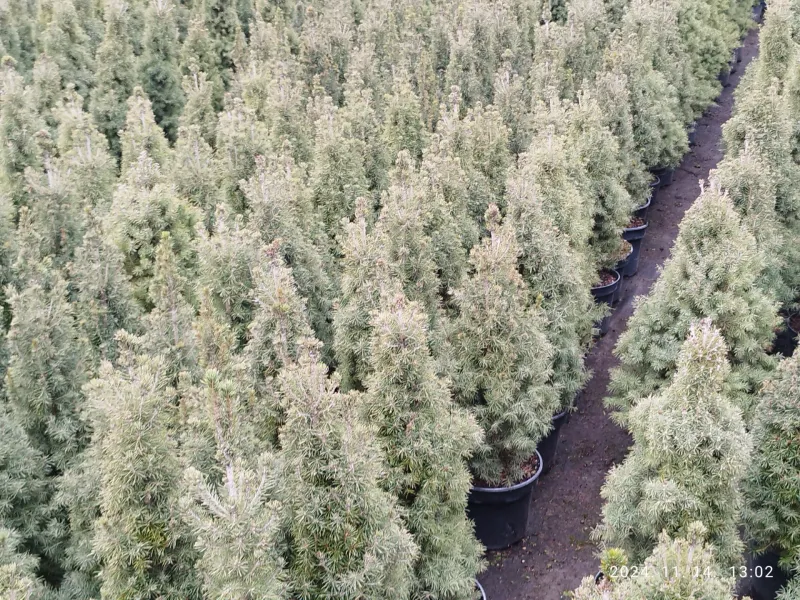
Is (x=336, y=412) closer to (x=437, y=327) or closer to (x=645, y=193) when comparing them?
(x=437, y=327)

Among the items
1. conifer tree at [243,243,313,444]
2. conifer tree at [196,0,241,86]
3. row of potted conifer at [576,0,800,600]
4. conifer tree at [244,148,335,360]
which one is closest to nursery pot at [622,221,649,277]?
row of potted conifer at [576,0,800,600]

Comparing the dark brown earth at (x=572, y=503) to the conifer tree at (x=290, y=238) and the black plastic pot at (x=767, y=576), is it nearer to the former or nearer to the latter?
the black plastic pot at (x=767, y=576)

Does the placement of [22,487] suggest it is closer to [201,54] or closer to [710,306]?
[710,306]

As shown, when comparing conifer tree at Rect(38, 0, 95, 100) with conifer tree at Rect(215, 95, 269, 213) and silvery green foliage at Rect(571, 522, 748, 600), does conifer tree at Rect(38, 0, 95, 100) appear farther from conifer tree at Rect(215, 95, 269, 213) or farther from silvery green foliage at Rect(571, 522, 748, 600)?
silvery green foliage at Rect(571, 522, 748, 600)

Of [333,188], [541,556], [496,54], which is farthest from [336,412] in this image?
[496,54]

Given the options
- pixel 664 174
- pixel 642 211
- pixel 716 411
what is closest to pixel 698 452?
pixel 716 411
